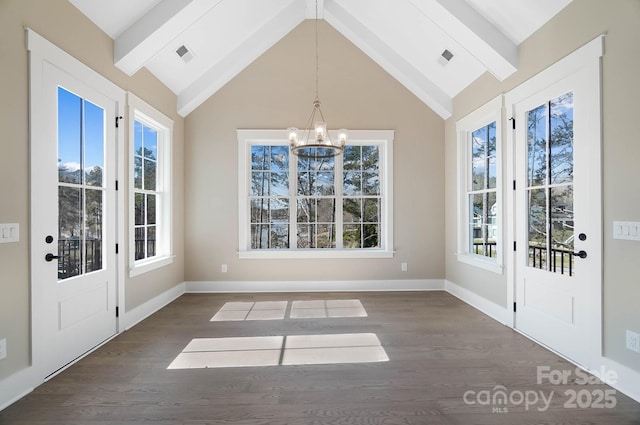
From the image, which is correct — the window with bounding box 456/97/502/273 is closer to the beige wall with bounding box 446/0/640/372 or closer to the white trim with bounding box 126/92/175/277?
the beige wall with bounding box 446/0/640/372

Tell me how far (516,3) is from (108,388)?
4649 millimetres

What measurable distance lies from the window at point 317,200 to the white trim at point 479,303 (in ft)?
3.69

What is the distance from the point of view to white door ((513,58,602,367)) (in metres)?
2.59

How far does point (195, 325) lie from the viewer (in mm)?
3678

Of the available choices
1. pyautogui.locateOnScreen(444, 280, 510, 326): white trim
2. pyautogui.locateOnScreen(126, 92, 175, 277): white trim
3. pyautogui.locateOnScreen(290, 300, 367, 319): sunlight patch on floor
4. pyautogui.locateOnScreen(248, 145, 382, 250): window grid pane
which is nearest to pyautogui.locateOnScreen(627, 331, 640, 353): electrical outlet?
pyautogui.locateOnScreen(444, 280, 510, 326): white trim

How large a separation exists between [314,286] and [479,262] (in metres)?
2.35

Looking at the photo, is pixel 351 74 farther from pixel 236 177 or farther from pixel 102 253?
pixel 102 253

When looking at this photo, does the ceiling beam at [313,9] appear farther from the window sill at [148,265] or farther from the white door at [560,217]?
the window sill at [148,265]

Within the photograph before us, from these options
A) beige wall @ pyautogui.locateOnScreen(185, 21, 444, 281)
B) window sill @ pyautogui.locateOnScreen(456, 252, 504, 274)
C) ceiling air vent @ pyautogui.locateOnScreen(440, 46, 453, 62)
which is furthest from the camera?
beige wall @ pyautogui.locateOnScreen(185, 21, 444, 281)

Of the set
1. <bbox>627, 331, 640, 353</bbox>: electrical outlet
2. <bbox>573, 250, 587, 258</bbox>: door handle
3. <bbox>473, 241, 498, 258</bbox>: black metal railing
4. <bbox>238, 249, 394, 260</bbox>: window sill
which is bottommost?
<bbox>627, 331, 640, 353</bbox>: electrical outlet

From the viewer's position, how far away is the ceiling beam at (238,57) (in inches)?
187

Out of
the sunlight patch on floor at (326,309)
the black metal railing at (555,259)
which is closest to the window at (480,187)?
the black metal railing at (555,259)

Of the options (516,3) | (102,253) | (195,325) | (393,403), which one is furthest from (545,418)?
(102,253)

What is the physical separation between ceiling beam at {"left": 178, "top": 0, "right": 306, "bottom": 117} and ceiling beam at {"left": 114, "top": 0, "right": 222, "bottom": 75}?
1296 millimetres
